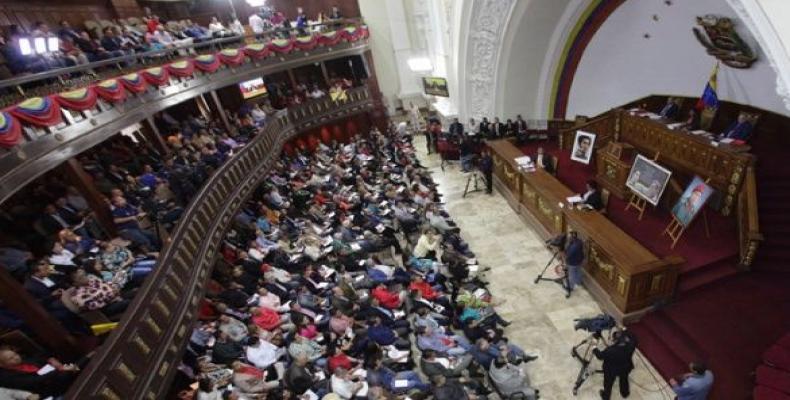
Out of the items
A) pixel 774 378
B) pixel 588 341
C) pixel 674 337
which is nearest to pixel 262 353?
pixel 588 341

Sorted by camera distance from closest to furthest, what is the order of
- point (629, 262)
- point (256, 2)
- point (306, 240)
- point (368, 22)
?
1. point (629, 262)
2. point (306, 240)
3. point (256, 2)
4. point (368, 22)

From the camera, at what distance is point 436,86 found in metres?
18.0

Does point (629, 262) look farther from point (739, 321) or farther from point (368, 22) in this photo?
point (368, 22)

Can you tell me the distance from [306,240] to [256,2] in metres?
9.45

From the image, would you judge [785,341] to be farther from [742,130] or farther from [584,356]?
[742,130]

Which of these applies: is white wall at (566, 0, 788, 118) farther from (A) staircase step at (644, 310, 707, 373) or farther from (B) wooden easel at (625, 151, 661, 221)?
Result: (A) staircase step at (644, 310, 707, 373)

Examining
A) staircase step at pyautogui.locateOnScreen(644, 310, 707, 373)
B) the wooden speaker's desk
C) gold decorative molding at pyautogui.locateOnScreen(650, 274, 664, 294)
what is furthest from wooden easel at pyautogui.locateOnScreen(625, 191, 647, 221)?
staircase step at pyautogui.locateOnScreen(644, 310, 707, 373)

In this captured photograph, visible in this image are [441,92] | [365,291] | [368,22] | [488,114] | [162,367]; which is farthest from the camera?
[368,22]

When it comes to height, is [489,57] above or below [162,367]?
above

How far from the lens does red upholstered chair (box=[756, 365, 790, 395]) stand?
4742 mm

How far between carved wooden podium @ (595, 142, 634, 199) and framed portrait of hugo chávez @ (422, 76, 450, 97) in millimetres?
8922

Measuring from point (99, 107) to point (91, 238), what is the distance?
2660 mm

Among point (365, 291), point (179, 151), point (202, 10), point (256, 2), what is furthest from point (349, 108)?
point (365, 291)

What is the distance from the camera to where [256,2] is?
13.9m
